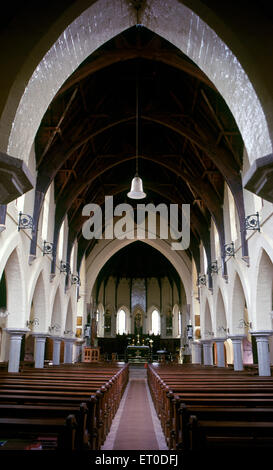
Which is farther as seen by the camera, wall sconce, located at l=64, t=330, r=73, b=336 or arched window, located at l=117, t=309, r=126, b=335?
arched window, located at l=117, t=309, r=126, b=335

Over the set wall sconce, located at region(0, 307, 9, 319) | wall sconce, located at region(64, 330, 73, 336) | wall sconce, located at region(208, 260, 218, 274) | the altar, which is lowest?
the altar

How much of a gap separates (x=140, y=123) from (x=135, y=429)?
48.6 ft

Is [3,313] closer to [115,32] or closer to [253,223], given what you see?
[253,223]

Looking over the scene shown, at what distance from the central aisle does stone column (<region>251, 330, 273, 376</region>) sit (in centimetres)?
427

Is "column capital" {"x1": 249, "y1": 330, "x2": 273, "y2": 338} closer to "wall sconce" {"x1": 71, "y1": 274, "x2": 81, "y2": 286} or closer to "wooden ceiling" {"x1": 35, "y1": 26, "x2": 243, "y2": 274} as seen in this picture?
"wooden ceiling" {"x1": 35, "y1": 26, "x2": 243, "y2": 274}

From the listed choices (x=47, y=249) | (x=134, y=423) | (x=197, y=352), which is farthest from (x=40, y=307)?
(x=197, y=352)

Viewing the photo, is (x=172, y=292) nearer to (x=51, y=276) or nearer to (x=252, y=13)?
(x=51, y=276)

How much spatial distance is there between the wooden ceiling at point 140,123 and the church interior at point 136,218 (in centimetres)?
7

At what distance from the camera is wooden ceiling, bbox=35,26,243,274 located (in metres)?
13.3

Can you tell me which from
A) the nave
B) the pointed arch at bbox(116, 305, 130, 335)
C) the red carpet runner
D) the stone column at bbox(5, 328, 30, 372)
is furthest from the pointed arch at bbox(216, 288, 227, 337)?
the pointed arch at bbox(116, 305, 130, 335)

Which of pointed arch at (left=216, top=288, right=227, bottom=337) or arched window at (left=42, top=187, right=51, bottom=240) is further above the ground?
arched window at (left=42, top=187, right=51, bottom=240)

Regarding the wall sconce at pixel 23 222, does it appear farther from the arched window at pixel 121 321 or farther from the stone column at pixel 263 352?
the arched window at pixel 121 321

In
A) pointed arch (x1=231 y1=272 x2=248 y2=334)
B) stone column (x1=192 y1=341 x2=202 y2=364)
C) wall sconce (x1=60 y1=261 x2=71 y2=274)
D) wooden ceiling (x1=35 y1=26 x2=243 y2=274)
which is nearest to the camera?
wooden ceiling (x1=35 y1=26 x2=243 y2=274)
